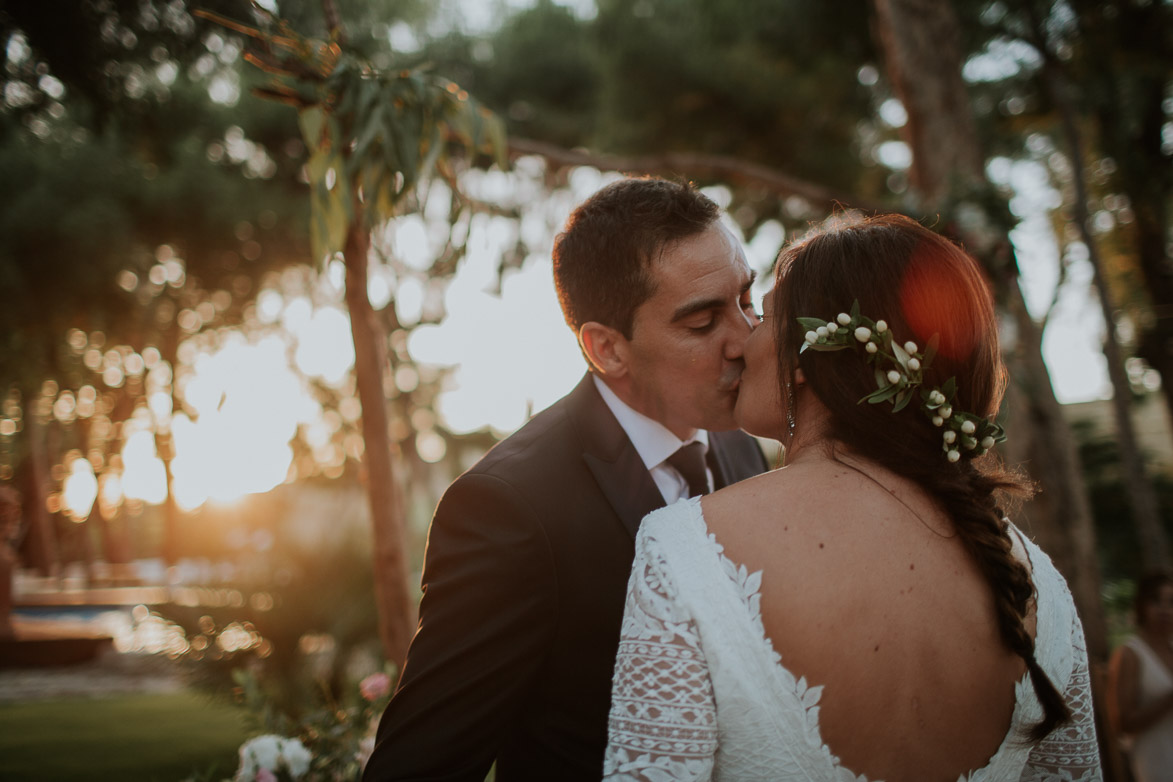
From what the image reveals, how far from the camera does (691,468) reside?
2557 mm

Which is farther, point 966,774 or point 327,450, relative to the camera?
point 327,450

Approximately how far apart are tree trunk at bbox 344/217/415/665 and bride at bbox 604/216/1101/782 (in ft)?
7.72

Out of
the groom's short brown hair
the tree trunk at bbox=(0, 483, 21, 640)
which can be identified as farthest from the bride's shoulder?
the tree trunk at bbox=(0, 483, 21, 640)

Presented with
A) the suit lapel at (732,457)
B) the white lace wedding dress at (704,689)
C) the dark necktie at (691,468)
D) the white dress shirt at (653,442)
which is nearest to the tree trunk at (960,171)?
the suit lapel at (732,457)

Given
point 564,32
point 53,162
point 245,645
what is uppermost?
point 564,32

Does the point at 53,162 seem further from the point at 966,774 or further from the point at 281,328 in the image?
the point at 966,774

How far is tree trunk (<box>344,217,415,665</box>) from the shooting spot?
12.2ft

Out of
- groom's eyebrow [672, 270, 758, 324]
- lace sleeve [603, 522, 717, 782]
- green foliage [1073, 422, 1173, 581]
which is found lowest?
green foliage [1073, 422, 1173, 581]

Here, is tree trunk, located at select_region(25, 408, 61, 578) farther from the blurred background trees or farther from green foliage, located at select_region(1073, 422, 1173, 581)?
green foliage, located at select_region(1073, 422, 1173, 581)

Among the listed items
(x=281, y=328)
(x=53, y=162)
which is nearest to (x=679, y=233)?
(x=53, y=162)

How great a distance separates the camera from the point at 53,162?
1352cm

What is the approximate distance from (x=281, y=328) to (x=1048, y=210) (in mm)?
17078

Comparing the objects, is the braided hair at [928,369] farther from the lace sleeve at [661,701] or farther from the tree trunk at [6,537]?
the tree trunk at [6,537]

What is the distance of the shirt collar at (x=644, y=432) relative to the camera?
243cm
